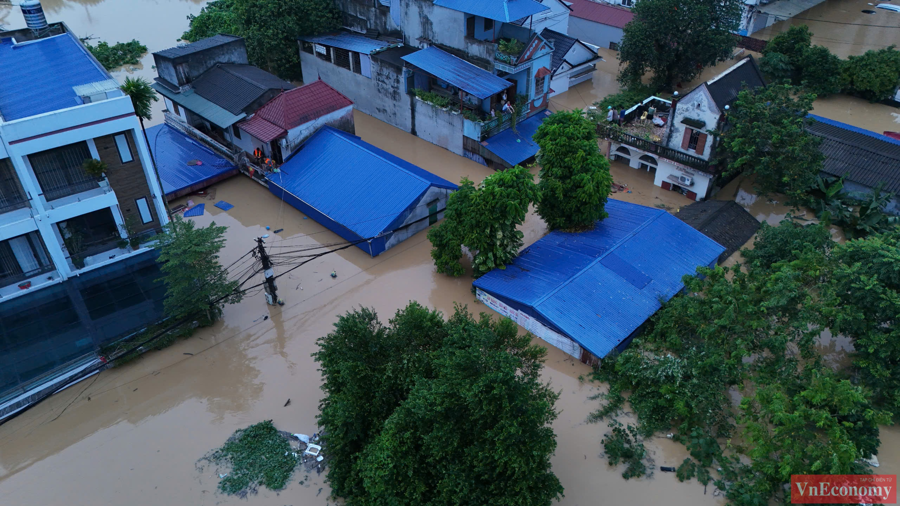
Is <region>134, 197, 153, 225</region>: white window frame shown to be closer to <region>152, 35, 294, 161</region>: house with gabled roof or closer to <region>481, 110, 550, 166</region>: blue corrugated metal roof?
<region>152, 35, 294, 161</region>: house with gabled roof

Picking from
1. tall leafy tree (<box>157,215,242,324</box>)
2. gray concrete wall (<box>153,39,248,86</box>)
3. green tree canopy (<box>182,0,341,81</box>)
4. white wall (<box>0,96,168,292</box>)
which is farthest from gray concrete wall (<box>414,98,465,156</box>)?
white wall (<box>0,96,168,292</box>)

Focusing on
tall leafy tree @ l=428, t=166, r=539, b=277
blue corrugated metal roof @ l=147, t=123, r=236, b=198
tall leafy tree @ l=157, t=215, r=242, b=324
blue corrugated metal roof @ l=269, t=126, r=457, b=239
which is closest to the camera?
tall leafy tree @ l=157, t=215, r=242, b=324

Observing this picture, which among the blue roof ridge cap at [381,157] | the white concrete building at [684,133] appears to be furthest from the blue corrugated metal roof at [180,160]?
the white concrete building at [684,133]

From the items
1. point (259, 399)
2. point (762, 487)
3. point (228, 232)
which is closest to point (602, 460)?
point (762, 487)

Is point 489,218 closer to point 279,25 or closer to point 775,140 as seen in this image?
point 775,140

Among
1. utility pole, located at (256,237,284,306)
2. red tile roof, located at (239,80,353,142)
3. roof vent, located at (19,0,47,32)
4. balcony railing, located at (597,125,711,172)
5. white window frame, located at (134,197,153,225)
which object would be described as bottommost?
utility pole, located at (256,237,284,306)

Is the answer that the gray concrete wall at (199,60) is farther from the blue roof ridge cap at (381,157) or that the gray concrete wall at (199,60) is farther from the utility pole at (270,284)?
the utility pole at (270,284)

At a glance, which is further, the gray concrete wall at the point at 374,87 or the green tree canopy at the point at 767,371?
the gray concrete wall at the point at 374,87

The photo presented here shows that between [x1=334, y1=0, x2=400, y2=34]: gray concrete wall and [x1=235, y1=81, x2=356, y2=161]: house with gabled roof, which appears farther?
[x1=334, y1=0, x2=400, y2=34]: gray concrete wall
